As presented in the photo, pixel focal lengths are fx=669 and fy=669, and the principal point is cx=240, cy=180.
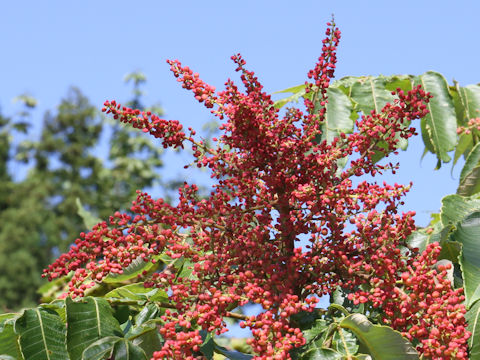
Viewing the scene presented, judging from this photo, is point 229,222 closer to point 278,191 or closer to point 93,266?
point 278,191

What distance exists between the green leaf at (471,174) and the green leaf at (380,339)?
50.6 inches

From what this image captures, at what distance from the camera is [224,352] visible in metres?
2.01

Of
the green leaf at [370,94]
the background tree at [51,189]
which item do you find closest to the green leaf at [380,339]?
the green leaf at [370,94]

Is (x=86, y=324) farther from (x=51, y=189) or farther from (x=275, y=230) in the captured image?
(x=51, y=189)

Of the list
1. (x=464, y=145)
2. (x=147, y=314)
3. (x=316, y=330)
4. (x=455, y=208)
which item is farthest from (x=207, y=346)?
(x=464, y=145)

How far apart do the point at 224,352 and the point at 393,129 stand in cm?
84

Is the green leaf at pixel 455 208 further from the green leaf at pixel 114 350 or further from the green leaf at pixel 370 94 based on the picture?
the green leaf at pixel 114 350

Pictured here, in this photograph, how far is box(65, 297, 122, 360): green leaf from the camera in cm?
183

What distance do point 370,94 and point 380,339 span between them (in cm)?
160

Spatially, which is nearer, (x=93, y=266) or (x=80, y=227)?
(x=93, y=266)

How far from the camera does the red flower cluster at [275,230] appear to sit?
1.80m

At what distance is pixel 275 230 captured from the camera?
78.7 inches

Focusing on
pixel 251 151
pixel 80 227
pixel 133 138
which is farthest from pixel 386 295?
pixel 80 227

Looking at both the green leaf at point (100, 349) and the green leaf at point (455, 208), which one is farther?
the green leaf at point (455, 208)
